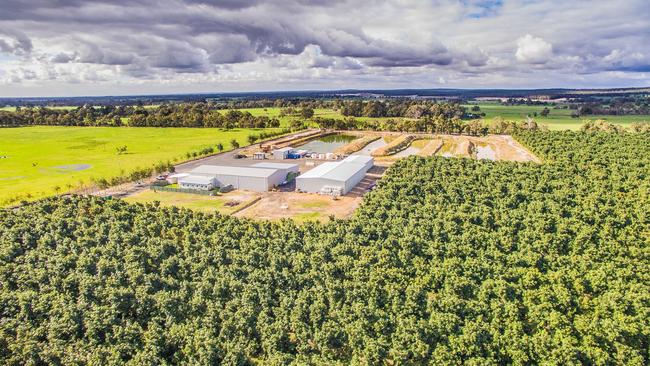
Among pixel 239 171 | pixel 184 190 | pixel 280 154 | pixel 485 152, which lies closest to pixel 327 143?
pixel 280 154

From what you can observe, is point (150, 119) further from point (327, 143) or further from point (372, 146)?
point (372, 146)

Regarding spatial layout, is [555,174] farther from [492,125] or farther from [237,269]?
[492,125]

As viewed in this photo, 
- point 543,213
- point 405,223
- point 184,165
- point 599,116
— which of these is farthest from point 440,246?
point 599,116

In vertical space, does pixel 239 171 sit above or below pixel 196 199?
above

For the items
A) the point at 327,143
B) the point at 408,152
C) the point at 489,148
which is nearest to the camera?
the point at 408,152

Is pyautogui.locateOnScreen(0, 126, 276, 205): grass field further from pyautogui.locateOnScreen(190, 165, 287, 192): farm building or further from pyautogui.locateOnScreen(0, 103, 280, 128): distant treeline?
pyautogui.locateOnScreen(190, 165, 287, 192): farm building

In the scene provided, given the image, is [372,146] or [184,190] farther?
[372,146]
